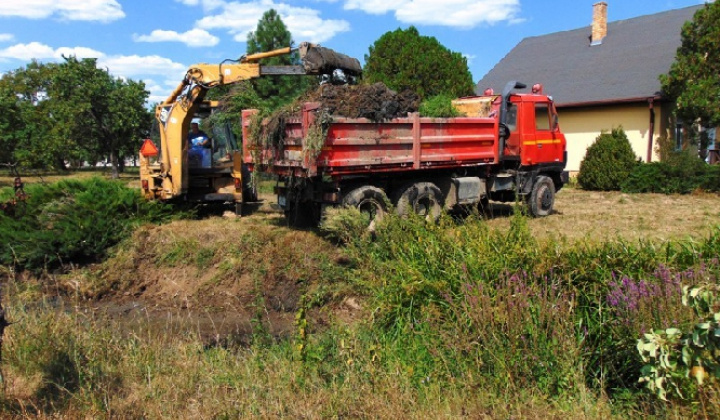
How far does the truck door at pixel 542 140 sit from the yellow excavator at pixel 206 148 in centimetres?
411

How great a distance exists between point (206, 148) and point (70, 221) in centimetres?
327

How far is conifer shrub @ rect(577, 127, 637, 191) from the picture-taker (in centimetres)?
1823

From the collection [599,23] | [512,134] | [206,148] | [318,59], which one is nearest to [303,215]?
[318,59]

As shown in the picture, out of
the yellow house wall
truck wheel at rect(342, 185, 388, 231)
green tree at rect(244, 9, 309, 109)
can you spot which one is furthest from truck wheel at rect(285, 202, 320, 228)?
the yellow house wall

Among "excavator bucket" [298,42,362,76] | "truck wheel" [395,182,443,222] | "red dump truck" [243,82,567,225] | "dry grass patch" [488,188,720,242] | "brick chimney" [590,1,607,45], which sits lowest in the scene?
"dry grass patch" [488,188,720,242]

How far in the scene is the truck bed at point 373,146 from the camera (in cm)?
838

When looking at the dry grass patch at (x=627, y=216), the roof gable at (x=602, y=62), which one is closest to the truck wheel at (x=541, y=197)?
the dry grass patch at (x=627, y=216)

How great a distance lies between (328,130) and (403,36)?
1309 centimetres

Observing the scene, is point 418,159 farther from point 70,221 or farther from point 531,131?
point 70,221

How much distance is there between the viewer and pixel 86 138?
29.4 meters

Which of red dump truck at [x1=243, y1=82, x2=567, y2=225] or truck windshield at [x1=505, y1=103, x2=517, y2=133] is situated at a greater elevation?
truck windshield at [x1=505, y1=103, x2=517, y2=133]

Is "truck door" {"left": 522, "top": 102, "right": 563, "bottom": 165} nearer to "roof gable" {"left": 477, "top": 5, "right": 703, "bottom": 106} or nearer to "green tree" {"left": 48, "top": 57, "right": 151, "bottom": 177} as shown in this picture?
"roof gable" {"left": 477, "top": 5, "right": 703, "bottom": 106}

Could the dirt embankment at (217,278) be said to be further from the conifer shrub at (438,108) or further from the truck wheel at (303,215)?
the conifer shrub at (438,108)

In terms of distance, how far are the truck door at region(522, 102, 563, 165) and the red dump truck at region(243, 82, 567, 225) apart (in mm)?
22
